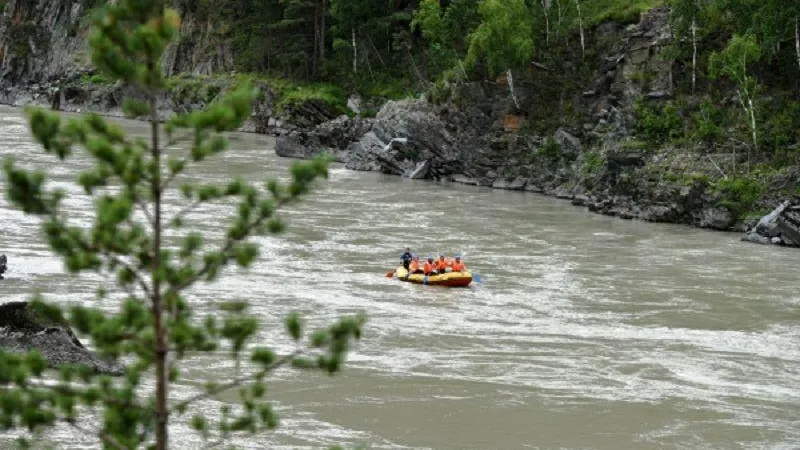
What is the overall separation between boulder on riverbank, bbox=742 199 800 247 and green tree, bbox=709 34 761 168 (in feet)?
20.4

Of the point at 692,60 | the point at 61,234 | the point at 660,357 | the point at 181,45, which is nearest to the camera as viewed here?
the point at 61,234

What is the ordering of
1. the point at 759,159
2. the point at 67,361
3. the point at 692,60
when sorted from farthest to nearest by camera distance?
the point at 692,60, the point at 759,159, the point at 67,361

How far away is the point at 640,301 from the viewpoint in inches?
1286

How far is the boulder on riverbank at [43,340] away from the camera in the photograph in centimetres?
2164

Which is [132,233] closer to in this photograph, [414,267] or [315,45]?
[414,267]

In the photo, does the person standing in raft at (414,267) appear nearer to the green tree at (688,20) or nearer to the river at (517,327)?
the river at (517,327)

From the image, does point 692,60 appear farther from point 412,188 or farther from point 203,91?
point 203,91

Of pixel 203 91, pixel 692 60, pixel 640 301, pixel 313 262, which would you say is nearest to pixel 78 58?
pixel 203 91

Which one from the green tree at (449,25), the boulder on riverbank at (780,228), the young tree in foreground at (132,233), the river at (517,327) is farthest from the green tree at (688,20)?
the young tree in foreground at (132,233)

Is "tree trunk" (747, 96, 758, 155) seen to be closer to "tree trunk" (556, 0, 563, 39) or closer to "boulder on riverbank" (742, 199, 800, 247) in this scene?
"boulder on riverbank" (742, 199, 800, 247)

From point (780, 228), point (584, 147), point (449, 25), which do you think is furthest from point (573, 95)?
point (780, 228)

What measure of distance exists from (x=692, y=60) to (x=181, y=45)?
50.4m

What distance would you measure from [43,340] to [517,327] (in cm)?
1114

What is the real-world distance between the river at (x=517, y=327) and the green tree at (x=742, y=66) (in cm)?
656
